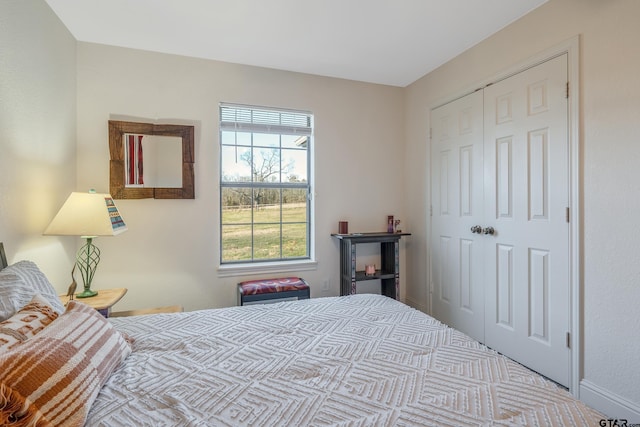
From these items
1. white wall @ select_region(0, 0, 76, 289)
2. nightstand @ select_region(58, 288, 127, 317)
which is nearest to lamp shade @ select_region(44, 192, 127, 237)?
white wall @ select_region(0, 0, 76, 289)

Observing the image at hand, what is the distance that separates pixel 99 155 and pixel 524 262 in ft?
11.2

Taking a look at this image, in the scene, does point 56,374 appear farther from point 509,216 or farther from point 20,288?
point 509,216

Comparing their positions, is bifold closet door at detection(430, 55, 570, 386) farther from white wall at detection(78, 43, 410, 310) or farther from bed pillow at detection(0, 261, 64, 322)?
bed pillow at detection(0, 261, 64, 322)

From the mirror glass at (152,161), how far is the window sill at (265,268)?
0.88m

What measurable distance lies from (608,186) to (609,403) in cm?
122

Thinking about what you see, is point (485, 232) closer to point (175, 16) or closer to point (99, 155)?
point (175, 16)

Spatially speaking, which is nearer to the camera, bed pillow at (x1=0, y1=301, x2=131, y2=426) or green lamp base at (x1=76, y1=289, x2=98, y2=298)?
bed pillow at (x1=0, y1=301, x2=131, y2=426)

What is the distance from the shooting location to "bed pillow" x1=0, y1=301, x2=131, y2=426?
0.75m

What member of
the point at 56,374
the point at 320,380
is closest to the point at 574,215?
→ the point at 320,380

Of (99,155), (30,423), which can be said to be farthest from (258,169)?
(30,423)

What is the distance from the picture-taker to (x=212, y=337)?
1.42 metres

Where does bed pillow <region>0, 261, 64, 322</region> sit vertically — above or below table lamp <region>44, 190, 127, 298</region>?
below

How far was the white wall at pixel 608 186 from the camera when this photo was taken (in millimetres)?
1685

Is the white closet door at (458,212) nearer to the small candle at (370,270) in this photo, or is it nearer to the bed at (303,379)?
the small candle at (370,270)
